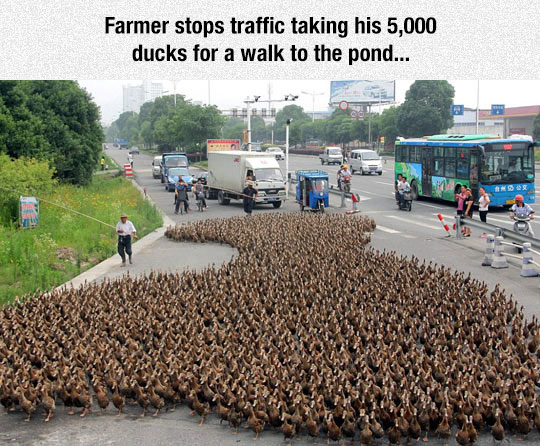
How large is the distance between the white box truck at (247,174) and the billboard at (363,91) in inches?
3222

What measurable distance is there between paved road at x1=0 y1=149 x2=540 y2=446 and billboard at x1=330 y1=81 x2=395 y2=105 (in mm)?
79872

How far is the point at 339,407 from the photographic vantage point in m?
7.82

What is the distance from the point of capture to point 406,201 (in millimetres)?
29031

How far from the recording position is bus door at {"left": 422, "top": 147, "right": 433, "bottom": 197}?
3093 cm

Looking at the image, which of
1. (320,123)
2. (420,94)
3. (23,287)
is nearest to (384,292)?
(23,287)

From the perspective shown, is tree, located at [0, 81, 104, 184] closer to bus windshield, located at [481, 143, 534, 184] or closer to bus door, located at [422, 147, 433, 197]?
bus door, located at [422, 147, 433, 197]

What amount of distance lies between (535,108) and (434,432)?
74793 mm

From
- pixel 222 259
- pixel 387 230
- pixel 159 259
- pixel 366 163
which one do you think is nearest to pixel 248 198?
pixel 387 230

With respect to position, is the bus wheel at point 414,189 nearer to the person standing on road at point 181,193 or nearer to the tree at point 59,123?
the person standing on road at point 181,193

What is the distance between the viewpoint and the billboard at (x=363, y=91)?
376 feet

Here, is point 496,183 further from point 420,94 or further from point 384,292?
point 420,94

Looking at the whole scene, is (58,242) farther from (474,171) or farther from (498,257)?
(474,171)

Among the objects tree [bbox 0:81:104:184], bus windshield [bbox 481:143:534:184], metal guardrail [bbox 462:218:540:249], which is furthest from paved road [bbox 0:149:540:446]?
tree [bbox 0:81:104:184]

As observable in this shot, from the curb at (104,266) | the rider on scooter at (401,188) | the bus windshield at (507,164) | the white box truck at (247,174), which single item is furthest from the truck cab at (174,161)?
the bus windshield at (507,164)
